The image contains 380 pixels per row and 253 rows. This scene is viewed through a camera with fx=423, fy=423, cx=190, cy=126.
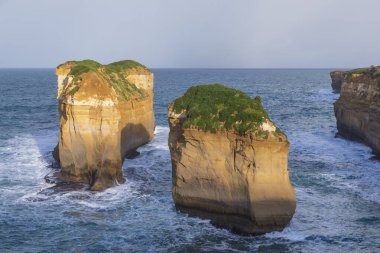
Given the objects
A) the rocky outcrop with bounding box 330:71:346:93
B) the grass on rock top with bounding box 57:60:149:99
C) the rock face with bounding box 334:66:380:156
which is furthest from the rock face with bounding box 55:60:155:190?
the rocky outcrop with bounding box 330:71:346:93

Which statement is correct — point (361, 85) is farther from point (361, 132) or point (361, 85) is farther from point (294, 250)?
point (294, 250)

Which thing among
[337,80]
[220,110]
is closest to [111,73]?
[220,110]

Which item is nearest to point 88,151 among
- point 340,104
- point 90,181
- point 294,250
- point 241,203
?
point 90,181

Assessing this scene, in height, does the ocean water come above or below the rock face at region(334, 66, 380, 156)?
below

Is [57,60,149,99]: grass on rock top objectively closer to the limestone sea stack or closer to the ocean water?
the ocean water

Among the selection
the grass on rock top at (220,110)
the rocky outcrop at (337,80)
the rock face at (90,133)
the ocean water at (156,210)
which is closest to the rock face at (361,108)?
the ocean water at (156,210)

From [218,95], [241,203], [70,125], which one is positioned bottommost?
[241,203]
